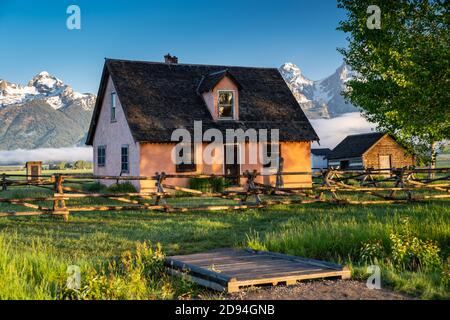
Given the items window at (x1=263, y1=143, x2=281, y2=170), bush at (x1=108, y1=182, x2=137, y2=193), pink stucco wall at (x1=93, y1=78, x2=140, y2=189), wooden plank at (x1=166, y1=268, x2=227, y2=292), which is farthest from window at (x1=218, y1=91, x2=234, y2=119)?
wooden plank at (x1=166, y1=268, x2=227, y2=292)

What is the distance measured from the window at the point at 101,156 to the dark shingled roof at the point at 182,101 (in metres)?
1.37

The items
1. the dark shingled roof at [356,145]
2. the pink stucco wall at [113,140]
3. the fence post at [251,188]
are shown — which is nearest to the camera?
the fence post at [251,188]

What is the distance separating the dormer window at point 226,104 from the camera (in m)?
31.4

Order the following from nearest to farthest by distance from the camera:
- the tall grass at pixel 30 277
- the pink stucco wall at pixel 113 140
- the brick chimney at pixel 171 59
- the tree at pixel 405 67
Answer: the tall grass at pixel 30 277 → the tree at pixel 405 67 → the pink stucco wall at pixel 113 140 → the brick chimney at pixel 171 59

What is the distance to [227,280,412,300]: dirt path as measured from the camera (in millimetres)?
7695

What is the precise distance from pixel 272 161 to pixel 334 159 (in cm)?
2849

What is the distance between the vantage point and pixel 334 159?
5894 centimetres

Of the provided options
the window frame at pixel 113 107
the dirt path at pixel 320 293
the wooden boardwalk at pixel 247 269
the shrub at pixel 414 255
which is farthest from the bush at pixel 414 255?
the window frame at pixel 113 107

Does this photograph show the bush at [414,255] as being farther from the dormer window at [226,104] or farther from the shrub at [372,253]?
the dormer window at [226,104]

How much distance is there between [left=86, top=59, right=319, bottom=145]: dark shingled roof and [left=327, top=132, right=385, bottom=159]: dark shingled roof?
19.5 m

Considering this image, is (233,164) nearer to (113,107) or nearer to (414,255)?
(113,107)

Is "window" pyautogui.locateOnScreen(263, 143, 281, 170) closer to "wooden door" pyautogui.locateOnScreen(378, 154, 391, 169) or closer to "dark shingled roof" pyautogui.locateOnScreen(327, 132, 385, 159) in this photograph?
"dark shingled roof" pyautogui.locateOnScreen(327, 132, 385, 159)
